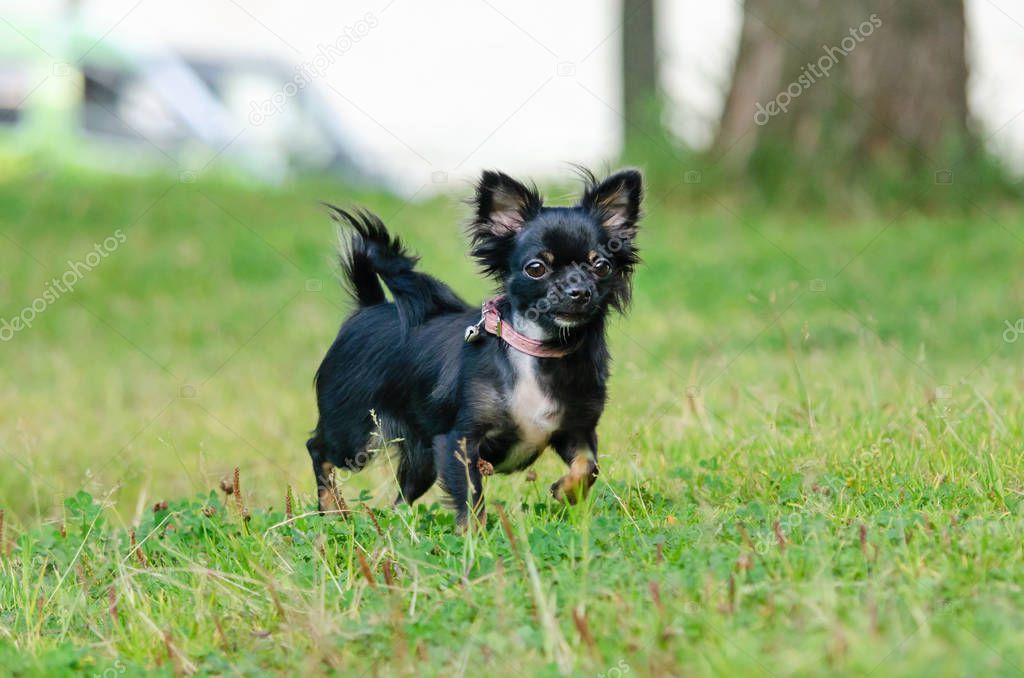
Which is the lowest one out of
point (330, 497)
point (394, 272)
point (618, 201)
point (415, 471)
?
point (330, 497)

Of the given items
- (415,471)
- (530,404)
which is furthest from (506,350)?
(415,471)

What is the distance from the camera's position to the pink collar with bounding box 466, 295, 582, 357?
445 cm

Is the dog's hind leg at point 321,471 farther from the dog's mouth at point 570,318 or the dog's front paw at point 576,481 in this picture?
the dog's mouth at point 570,318

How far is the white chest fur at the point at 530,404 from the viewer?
174 inches

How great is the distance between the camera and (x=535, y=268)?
4.44 meters

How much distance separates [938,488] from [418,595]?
5.86ft

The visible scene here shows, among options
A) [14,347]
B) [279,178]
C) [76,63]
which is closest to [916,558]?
[14,347]

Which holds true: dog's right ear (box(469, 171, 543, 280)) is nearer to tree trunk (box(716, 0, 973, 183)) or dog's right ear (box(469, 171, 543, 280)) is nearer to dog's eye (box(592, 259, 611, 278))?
dog's eye (box(592, 259, 611, 278))

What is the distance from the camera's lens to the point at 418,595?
3.79 metres

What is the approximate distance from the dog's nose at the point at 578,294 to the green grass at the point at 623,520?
0.61 meters

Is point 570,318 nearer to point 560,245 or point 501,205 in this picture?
point 560,245

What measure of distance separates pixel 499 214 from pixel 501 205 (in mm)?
33

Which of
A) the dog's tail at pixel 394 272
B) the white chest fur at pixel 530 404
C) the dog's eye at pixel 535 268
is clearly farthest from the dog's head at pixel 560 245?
the dog's tail at pixel 394 272

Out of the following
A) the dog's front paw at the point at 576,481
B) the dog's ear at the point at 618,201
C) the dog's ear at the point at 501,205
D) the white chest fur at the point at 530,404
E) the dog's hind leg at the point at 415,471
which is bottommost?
the dog's hind leg at the point at 415,471
